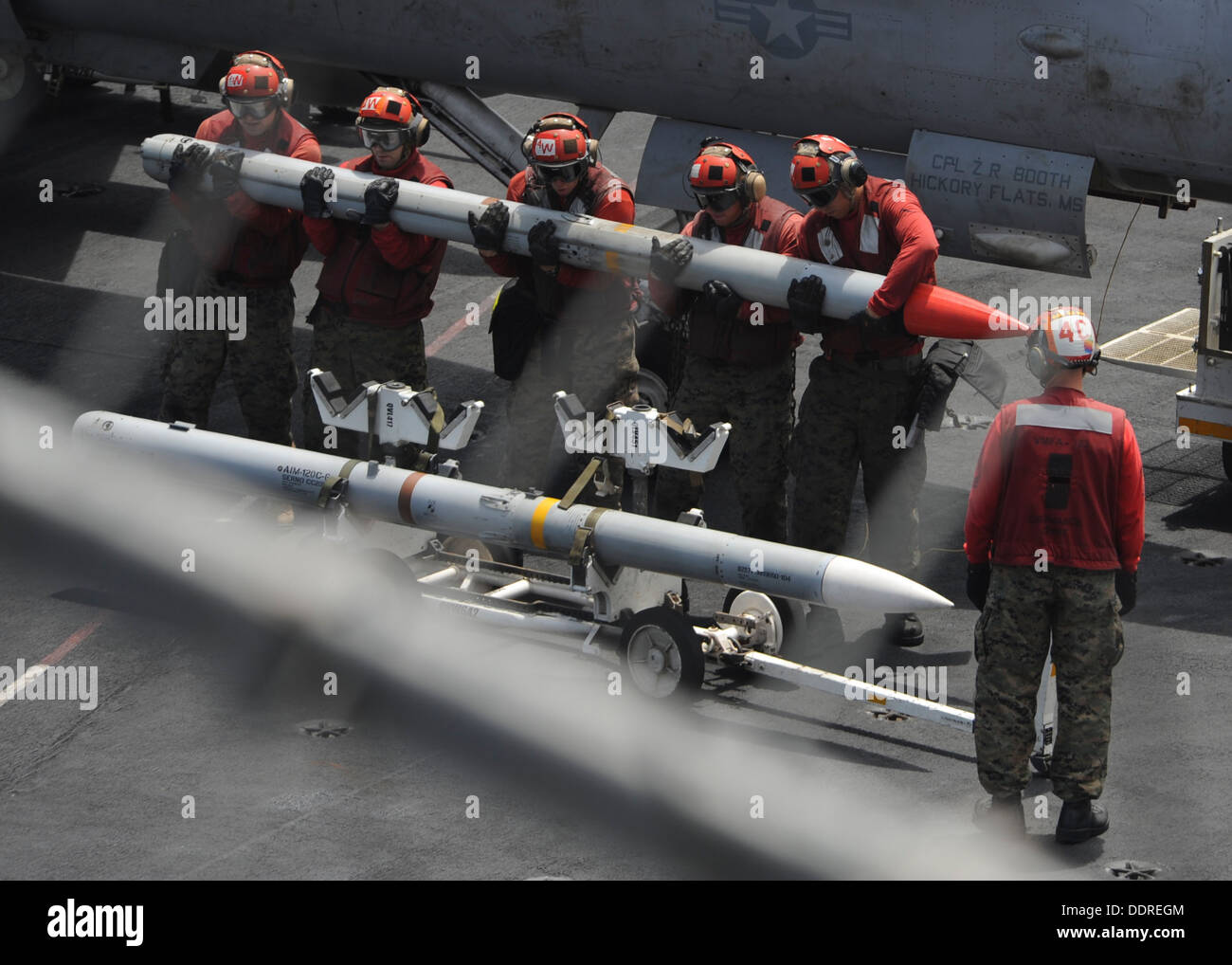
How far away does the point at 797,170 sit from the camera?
1013 cm

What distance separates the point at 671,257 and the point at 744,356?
2.41 feet

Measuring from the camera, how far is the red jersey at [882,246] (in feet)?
33.2

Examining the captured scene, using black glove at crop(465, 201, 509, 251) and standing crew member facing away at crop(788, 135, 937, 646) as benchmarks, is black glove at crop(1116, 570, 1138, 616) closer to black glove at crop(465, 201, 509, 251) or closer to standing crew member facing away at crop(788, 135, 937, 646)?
standing crew member facing away at crop(788, 135, 937, 646)

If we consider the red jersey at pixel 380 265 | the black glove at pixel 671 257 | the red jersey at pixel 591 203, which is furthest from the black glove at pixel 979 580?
the red jersey at pixel 380 265

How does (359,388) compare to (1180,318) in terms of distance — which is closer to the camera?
(359,388)

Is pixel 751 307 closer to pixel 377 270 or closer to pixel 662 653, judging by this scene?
pixel 662 653

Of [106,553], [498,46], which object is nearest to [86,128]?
[498,46]

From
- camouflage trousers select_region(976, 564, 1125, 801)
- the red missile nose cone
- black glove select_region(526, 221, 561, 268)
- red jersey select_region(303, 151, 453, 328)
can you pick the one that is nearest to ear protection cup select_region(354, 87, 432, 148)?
red jersey select_region(303, 151, 453, 328)

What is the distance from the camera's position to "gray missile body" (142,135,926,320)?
10.5 metres

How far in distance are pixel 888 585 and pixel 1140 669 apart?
173 centimetres

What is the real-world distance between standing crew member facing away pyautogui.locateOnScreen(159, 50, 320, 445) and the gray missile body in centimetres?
18

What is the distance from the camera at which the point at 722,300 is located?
34.9 ft

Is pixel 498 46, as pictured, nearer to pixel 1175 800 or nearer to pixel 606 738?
pixel 606 738
